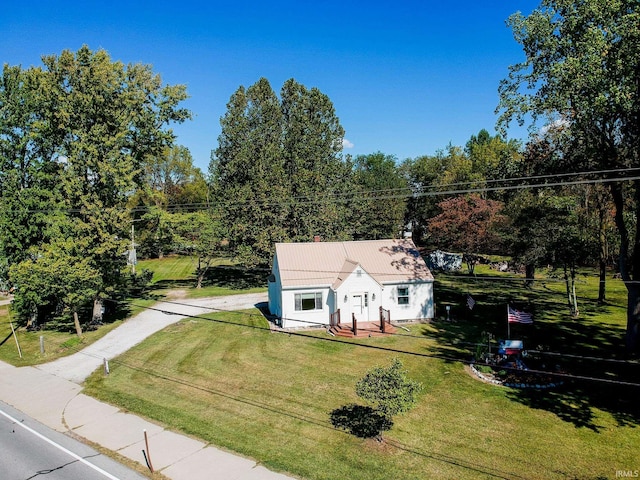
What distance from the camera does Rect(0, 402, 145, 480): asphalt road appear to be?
12.0m

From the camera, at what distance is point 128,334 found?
25.4m

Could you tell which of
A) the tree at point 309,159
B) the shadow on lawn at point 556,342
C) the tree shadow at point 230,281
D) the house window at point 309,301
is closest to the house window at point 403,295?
the shadow on lawn at point 556,342

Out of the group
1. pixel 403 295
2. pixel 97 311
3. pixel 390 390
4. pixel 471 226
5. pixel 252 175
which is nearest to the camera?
pixel 390 390

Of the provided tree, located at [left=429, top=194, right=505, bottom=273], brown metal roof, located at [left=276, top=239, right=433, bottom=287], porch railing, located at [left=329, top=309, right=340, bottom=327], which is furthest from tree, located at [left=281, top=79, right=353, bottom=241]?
porch railing, located at [left=329, top=309, right=340, bottom=327]

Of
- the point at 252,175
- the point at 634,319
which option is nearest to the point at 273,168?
the point at 252,175

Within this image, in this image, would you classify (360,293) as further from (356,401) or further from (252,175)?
(252,175)

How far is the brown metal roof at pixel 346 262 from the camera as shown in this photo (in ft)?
85.4

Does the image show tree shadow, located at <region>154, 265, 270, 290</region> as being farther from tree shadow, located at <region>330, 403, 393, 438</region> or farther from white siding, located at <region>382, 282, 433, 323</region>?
tree shadow, located at <region>330, 403, 393, 438</region>

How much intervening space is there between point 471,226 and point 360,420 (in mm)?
26830

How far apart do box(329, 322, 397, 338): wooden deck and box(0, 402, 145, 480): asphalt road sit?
13.5 metres

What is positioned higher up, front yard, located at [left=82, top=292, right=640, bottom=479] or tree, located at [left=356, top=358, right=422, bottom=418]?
tree, located at [left=356, top=358, right=422, bottom=418]

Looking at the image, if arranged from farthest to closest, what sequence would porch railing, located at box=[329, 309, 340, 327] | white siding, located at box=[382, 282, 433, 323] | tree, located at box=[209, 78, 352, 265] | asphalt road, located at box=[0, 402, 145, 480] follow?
1. tree, located at box=[209, 78, 352, 265]
2. white siding, located at box=[382, 282, 433, 323]
3. porch railing, located at box=[329, 309, 340, 327]
4. asphalt road, located at box=[0, 402, 145, 480]

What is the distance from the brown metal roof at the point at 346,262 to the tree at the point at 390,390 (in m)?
12.0

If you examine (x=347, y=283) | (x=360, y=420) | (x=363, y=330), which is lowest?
(x=360, y=420)
